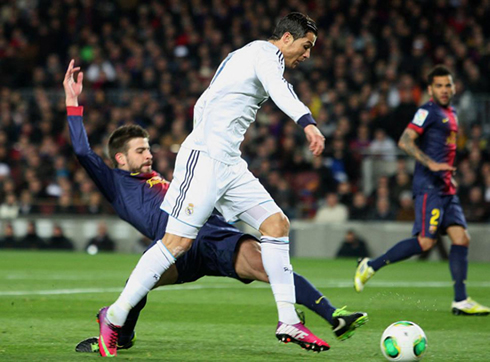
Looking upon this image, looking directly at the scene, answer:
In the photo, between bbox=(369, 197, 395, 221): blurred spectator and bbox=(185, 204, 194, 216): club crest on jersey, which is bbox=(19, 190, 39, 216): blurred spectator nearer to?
bbox=(369, 197, 395, 221): blurred spectator

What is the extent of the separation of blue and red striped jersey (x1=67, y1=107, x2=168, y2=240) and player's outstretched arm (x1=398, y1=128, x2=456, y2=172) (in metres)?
3.09

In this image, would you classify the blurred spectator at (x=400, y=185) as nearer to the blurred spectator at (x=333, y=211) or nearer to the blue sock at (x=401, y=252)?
the blurred spectator at (x=333, y=211)

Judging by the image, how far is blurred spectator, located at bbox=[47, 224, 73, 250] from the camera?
17031 mm

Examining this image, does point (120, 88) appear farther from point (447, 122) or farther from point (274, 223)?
point (274, 223)

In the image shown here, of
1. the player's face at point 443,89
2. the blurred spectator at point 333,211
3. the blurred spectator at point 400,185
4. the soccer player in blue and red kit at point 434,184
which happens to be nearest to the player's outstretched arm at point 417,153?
the soccer player in blue and red kit at point 434,184

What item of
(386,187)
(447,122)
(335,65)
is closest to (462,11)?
(335,65)

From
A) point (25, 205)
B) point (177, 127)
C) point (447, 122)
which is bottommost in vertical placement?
point (25, 205)

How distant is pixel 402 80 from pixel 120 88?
6086 mm

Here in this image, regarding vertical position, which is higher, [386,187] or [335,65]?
[335,65]

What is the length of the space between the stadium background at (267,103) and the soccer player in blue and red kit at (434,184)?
6.79 m

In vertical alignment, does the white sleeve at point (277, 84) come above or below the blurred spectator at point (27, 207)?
above

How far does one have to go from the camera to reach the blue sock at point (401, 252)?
27.7 feet

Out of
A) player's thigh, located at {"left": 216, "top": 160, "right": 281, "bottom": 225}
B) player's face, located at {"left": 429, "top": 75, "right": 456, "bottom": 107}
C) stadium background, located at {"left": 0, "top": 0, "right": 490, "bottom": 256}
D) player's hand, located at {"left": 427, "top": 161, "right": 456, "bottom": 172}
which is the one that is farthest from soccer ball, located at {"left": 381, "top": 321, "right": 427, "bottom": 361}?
stadium background, located at {"left": 0, "top": 0, "right": 490, "bottom": 256}

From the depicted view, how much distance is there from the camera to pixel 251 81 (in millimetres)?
5359
